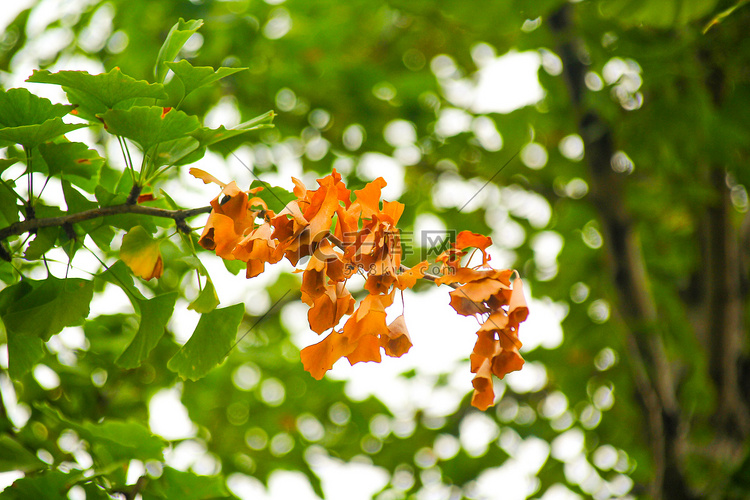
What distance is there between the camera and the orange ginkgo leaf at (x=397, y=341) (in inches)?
24.2

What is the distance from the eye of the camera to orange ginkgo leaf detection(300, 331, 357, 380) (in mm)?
610

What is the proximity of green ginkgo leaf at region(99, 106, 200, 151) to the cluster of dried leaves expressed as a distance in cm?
9

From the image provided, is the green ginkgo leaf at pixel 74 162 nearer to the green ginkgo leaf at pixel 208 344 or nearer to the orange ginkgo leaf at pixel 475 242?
the green ginkgo leaf at pixel 208 344

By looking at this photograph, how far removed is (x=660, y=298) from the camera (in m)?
2.35

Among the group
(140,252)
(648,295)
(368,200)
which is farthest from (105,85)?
(648,295)

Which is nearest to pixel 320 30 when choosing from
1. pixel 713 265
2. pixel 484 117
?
pixel 484 117

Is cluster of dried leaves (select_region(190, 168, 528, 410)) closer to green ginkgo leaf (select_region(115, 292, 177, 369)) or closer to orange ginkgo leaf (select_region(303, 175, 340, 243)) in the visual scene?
orange ginkgo leaf (select_region(303, 175, 340, 243))

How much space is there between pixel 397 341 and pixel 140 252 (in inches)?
13.0

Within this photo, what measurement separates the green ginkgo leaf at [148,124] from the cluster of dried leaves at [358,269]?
9cm

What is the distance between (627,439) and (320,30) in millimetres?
1946

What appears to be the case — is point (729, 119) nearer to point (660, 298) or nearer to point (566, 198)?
point (566, 198)

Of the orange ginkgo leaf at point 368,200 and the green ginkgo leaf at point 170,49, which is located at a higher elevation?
the green ginkgo leaf at point 170,49

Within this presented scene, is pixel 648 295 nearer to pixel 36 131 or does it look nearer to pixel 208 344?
pixel 208 344

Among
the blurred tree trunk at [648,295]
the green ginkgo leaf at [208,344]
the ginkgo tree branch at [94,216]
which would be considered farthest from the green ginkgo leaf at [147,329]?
the blurred tree trunk at [648,295]
